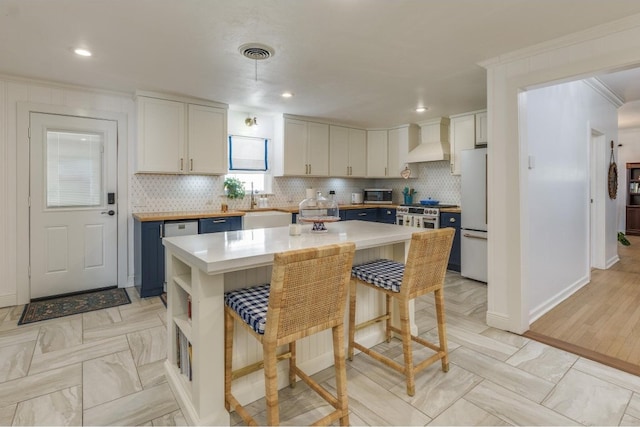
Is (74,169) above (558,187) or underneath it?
above

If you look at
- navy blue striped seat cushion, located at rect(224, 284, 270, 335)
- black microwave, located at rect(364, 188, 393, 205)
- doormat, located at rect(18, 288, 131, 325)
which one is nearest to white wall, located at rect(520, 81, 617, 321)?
navy blue striped seat cushion, located at rect(224, 284, 270, 335)

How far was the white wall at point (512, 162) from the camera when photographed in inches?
96.9

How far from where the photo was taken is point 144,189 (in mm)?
4105

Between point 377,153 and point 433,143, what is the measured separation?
1.02m

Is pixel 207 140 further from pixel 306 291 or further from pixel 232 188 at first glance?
pixel 306 291

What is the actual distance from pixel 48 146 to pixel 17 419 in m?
2.88

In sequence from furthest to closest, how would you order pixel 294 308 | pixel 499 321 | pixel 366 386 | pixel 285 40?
pixel 499 321, pixel 285 40, pixel 366 386, pixel 294 308

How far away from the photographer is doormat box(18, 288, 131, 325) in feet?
10.3

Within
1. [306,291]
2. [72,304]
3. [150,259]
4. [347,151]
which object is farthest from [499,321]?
[72,304]

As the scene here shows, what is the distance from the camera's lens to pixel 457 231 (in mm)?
4652

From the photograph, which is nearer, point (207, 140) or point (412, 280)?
point (412, 280)

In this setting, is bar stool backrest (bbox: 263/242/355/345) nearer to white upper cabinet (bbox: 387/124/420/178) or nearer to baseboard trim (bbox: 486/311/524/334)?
baseboard trim (bbox: 486/311/524/334)

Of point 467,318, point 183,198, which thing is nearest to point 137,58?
point 183,198

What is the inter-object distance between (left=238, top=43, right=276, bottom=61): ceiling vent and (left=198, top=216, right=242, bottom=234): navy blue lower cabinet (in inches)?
78.2
